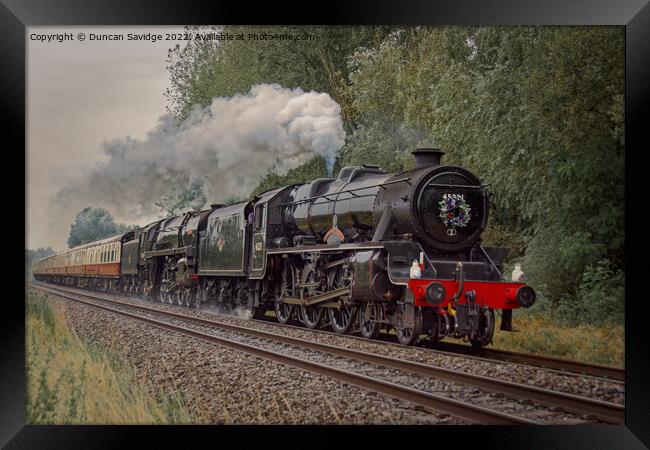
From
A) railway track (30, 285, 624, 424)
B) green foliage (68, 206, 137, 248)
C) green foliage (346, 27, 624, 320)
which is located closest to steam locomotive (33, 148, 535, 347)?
green foliage (68, 206, 137, 248)

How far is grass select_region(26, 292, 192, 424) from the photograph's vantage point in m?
7.86

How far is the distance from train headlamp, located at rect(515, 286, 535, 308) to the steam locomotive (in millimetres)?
13

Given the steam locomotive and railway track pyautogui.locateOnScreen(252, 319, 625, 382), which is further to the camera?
the steam locomotive

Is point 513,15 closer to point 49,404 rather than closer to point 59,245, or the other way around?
point 59,245

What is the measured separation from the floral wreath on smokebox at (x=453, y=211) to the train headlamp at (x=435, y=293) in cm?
125

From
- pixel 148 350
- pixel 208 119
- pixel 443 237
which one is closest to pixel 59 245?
pixel 148 350

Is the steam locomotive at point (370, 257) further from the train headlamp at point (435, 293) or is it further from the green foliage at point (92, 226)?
the green foliage at point (92, 226)

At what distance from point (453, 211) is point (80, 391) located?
5635mm

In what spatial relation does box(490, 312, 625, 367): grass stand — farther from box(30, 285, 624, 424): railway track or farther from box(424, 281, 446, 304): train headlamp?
box(424, 281, 446, 304): train headlamp

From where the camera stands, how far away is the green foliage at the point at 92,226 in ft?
29.5

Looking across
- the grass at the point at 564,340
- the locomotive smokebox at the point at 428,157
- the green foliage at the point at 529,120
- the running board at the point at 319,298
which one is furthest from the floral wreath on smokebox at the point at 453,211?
the running board at the point at 319,298

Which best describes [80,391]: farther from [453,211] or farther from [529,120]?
[529,120]

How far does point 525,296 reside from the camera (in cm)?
922

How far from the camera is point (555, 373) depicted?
25.9 feet
